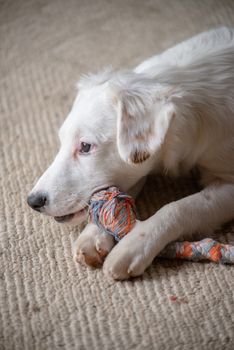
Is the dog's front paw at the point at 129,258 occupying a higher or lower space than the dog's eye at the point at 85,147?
lower

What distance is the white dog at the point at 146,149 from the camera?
5.01 feet

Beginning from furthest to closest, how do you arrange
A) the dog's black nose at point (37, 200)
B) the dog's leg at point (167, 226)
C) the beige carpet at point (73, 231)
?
the dog's black nose at point (37, 200) < the dog's leg at point (167, 226) < the beige carpet at point (73, 231)

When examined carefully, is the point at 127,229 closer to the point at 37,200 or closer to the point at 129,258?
the point at 129,258

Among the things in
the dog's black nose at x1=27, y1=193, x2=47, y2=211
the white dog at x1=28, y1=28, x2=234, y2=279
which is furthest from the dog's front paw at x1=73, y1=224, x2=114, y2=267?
the dog's black nose at x1=27, y1=193, x2=47, y2=211

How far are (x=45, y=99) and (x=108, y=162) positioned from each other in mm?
851

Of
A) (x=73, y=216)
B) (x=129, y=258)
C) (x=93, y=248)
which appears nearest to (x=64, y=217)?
(x=73, y=216)

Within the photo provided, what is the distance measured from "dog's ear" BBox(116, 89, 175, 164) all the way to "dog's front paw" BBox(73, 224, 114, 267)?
0.79 ft

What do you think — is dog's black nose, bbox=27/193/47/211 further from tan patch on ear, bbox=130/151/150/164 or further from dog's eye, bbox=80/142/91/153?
tan patch on ear, bbox=130/151/150/164

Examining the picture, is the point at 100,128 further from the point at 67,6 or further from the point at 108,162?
the point at 67,6

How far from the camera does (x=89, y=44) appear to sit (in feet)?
8.85

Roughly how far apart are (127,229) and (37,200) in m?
0.28

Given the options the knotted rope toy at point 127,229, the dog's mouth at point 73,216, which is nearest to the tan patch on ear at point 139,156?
the knotted rope toy at point 127,229

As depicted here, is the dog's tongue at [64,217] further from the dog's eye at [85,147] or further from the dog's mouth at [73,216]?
the dog's eye at [85,147]

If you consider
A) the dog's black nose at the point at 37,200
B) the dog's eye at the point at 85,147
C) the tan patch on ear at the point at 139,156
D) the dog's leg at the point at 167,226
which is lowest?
the dog's leg at the point at 167,226
